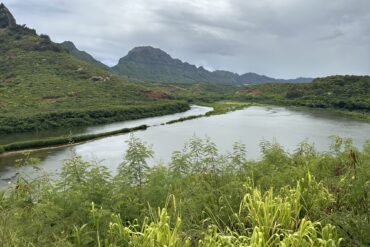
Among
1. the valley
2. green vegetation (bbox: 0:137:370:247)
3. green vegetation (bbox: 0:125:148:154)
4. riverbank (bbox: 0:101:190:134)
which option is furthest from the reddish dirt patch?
green vegetation (bbox: 0:137:370:247)

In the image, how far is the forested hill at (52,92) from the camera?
55050 millimetres

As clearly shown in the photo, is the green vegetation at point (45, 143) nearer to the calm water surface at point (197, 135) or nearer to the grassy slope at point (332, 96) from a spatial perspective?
the calm water surface at point (197, 135)

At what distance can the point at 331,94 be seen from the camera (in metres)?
94.8

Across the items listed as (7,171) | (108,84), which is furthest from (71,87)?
A: (7,171)

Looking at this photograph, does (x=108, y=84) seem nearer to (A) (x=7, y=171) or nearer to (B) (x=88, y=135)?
(B) (x=88, y=135)

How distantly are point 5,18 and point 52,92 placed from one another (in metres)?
62.6

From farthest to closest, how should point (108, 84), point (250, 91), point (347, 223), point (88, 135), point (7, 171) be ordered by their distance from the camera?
point (250, 91) < point (108, 84) < point (88, 135) < point (7, 171) < point (347, 223)

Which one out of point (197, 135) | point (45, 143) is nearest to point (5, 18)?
Answer: point (45, 143)

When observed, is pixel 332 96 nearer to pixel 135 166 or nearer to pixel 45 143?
pixel 45 143

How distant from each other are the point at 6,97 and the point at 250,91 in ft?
306

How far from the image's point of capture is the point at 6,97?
63562 mm

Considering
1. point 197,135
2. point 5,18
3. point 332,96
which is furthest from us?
point 5,18

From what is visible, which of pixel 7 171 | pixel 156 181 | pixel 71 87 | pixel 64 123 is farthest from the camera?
pixel 71 87

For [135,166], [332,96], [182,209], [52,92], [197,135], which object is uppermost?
[52,92]
